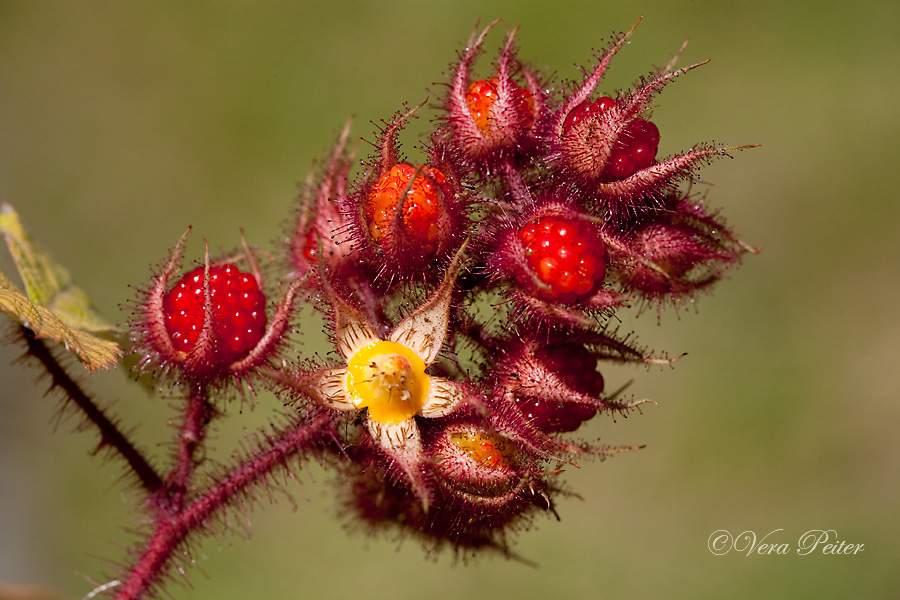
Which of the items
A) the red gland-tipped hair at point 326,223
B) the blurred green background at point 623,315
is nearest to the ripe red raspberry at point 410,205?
the red gland-tipped hair at point 326,223

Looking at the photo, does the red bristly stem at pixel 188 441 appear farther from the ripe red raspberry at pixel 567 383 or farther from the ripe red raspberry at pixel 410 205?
the ripe red raspberry at pixel 567 383

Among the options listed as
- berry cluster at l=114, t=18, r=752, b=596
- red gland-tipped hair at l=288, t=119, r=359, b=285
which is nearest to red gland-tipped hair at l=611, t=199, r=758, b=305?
berry cluster at l=114, t=18, r=752, b=596

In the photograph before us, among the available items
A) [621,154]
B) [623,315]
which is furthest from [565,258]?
[623,315]

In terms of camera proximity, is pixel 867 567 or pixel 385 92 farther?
pixel 385 92

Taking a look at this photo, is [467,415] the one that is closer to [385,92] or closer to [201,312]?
[201,312]

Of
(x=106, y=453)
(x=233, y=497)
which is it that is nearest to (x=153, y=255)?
(x=106, y=453)

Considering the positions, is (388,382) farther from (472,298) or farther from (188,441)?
(188,441)

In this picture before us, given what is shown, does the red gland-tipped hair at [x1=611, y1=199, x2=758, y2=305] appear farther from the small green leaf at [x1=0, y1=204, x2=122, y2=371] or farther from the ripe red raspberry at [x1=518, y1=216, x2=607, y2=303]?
the small green leaf at [x1=0, y1=204, x2=122, y2=371]

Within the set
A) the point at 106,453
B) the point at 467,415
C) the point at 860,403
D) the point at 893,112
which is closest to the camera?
the point at 467,415
